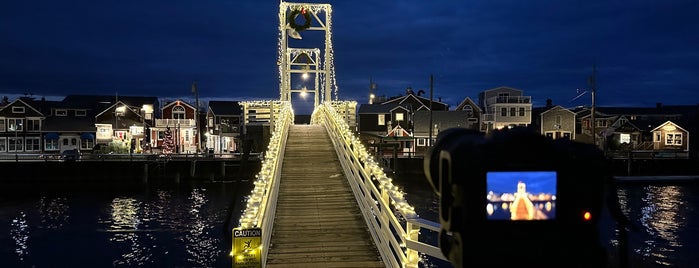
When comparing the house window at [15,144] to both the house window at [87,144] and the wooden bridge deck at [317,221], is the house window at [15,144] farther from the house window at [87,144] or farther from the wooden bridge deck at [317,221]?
the wooden bridge deck at [317,221]

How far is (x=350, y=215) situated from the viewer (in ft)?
34.6

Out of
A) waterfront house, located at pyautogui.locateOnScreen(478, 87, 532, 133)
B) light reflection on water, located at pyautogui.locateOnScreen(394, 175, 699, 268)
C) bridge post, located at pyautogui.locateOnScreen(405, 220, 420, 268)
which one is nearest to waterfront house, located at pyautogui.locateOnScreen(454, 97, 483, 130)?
waterfront house, located at pyautogui.locateOnScreen(478, 87, 532, 133)

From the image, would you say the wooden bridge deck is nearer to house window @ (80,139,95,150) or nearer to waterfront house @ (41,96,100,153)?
waterfront house @ (41,96,100,153)

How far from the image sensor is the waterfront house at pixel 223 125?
56312 millimetres

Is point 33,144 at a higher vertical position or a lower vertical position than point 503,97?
lower

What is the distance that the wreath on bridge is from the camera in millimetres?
22516

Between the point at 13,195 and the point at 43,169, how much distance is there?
5758mm

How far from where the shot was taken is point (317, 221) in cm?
1019

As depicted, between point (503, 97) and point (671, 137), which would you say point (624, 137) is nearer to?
point (671, 137)

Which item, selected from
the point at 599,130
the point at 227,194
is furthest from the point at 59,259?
the point at 599,130

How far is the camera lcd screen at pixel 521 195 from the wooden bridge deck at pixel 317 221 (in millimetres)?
5411

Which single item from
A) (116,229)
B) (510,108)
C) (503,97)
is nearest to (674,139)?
(510,108)

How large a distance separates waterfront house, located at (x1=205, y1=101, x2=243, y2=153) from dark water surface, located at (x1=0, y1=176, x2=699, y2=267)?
56.3 feet

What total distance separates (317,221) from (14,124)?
59.3 meters
